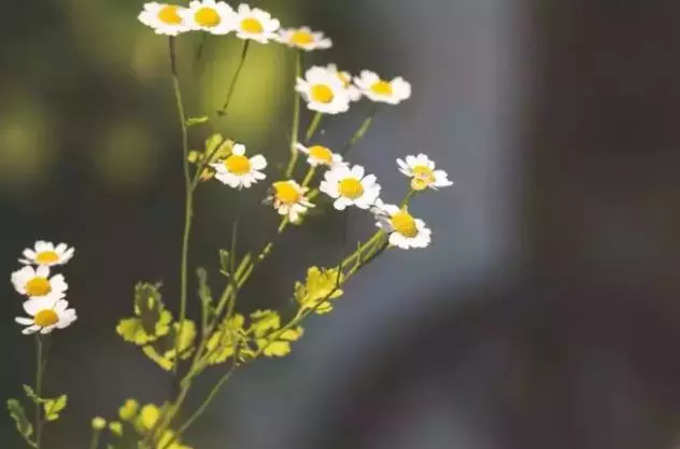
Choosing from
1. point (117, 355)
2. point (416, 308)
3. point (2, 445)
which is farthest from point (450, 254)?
point (2, 445)

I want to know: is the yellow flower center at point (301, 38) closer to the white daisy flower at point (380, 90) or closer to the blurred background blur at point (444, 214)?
the white daisy flower at point (380, 90)

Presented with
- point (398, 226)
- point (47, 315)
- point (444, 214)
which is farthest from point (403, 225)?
point (444, 214)

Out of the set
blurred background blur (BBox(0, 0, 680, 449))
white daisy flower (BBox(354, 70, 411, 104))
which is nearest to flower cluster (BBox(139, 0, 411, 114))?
white daisy flower (BBox(354, 70, 411, 104))

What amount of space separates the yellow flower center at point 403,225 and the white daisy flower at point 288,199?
0.05 meters

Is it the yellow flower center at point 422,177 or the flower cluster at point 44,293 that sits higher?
the yellow flower center at point 422,177

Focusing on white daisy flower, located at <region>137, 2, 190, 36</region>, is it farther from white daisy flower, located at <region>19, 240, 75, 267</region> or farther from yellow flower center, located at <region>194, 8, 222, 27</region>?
white daisy flower, located at <region>19, 240, 75, 267</region>

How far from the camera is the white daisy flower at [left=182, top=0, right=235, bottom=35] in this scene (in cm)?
55

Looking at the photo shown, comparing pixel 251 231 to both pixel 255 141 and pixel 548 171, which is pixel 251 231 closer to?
pixel 255 141

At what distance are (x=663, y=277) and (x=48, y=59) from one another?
2.50ft

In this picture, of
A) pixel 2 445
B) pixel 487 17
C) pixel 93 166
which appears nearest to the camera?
pixel 2 445

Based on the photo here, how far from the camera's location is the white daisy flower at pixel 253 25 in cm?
57

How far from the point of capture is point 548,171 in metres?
1.16

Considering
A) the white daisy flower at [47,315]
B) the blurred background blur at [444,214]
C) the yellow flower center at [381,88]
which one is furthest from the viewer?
the blurred background blur at [444,214]

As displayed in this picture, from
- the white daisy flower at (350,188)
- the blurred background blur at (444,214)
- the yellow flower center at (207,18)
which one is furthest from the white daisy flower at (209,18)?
the blurred background blur at (444,214)
